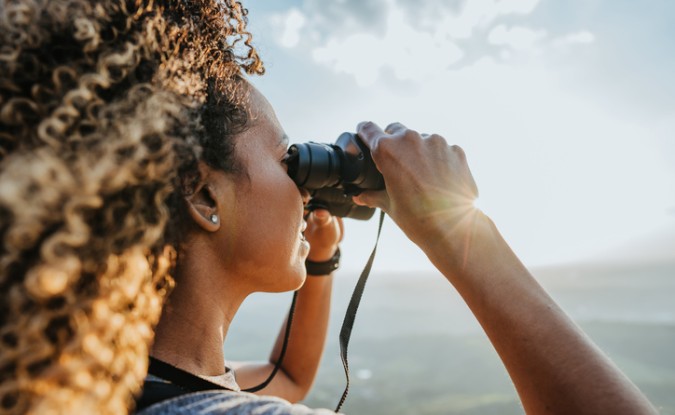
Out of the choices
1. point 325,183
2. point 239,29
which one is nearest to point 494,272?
point 325,183

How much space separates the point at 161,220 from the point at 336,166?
2.39 feet

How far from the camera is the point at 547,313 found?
841mm

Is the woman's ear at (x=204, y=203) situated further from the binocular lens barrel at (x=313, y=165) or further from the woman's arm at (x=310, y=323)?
the woman's arm at (x=310, y=323)

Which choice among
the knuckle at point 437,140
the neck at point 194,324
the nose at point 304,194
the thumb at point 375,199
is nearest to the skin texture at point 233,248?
the neck at point 194,324

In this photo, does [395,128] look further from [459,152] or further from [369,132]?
[459,152]

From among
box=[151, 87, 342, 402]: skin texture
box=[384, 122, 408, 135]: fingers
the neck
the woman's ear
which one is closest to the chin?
box=[151, 87, 342, 402]: skin texture

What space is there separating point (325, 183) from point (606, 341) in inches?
714

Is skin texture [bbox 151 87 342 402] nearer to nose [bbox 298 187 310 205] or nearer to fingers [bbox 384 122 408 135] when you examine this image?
nose [bbox 298 187 310 205]

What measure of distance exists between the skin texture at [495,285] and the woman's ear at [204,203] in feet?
1.46

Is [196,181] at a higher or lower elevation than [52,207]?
higher

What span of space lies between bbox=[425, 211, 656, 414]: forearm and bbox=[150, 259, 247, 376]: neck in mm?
565

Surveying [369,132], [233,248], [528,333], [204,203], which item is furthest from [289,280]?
[528,333]

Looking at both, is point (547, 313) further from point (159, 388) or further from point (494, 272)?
point (159, 388)

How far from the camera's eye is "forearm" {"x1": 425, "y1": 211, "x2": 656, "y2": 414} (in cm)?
74
